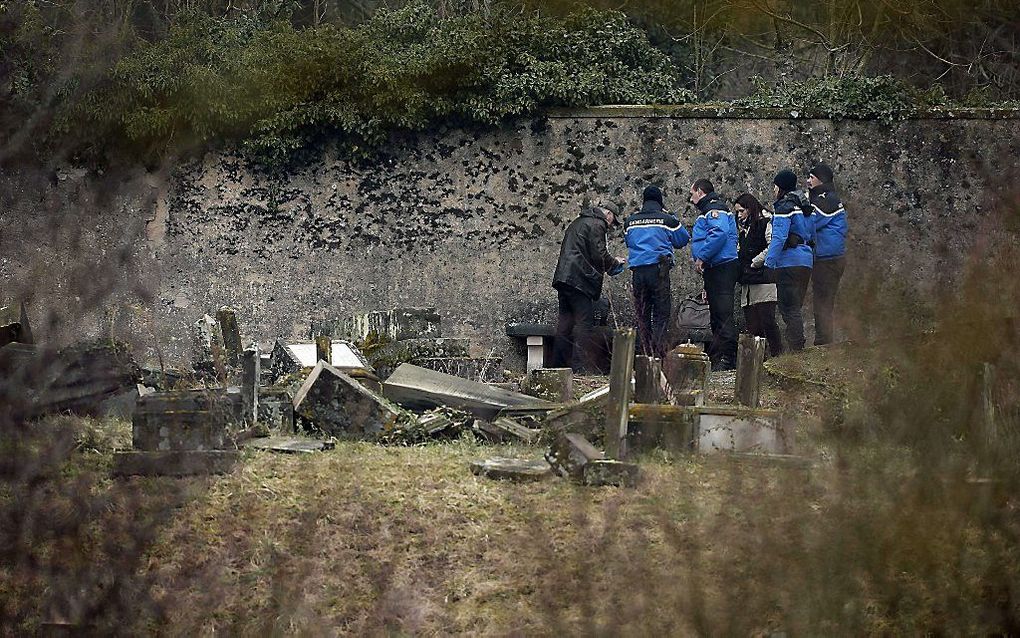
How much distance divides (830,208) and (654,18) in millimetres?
6008

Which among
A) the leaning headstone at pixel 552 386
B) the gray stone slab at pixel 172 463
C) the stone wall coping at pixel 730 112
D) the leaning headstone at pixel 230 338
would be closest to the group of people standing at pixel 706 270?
the stone wall coping at pixel 730 112

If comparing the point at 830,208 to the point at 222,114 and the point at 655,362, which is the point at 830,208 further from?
the point at 222,114

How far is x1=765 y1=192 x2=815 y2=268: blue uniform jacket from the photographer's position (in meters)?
13.5

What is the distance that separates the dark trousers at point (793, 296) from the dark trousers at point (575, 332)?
1.89 m

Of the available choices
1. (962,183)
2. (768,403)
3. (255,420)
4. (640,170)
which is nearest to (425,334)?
(255,420)

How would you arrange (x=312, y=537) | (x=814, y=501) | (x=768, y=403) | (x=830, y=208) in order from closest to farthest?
(x=814, y=501) → (x=312, y=537) → (x=768, y=403) → (x=830, y=208)

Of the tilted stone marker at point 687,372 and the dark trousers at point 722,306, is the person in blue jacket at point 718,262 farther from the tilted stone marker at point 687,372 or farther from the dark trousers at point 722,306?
the tilted stone marker at point 687,372

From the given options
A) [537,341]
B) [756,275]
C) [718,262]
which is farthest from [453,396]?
[537,341]

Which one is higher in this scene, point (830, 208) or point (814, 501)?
point (830, 208)

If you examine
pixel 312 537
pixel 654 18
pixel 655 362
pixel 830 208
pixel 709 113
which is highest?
pixel 654 18

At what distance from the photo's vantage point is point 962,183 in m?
16.3

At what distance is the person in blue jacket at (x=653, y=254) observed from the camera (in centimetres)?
1430

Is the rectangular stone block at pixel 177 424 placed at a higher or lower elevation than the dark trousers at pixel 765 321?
lower

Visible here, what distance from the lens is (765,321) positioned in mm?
14141
